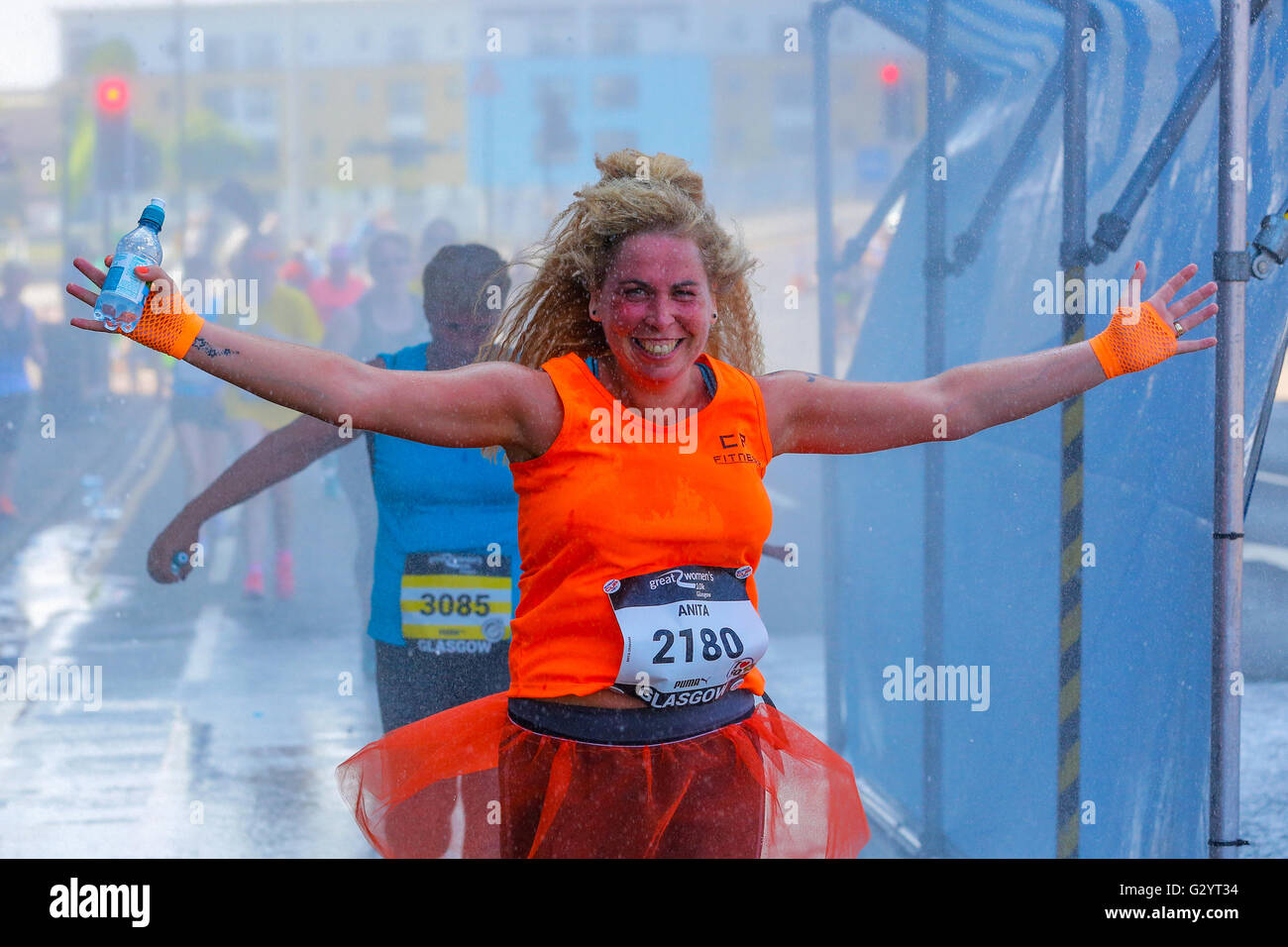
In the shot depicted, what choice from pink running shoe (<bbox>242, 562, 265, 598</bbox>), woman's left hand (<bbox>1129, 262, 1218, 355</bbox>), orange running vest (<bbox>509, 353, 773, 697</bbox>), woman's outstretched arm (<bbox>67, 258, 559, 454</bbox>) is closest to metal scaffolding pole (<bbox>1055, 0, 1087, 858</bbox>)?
woman's left hand (<bbox>1129, 262, 1218, 355</bbox>)

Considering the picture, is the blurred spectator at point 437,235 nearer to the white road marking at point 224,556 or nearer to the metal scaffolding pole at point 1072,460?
the white road marking at point 224,556

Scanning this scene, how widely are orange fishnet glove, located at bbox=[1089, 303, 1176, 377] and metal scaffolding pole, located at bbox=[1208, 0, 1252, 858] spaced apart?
38 centimetres

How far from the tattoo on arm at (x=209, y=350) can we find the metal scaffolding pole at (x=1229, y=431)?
6.81 feet

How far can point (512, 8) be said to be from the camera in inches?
149

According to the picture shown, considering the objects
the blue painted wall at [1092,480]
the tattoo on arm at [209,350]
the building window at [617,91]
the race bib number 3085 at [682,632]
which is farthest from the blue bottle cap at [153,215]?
the blue painted wall at [1092,480]

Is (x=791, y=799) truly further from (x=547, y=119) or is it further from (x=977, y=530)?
(x=547, y=119)

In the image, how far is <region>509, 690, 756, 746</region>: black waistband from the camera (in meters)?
2.31

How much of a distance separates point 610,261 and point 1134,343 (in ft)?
3.43

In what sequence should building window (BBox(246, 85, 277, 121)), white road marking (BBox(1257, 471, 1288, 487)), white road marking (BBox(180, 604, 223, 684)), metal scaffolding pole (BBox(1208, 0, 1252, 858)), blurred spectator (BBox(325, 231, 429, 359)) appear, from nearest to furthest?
metal scaffolding pole (BBox(1208, 0, 1252, 858)), building window (BBox(246, 85, 277, 121)), blurred spectator (BBox(325, 231, 429, 359)), white road marking (BBox(180, 604, 223, 684)), white road marking (BBox(1257, 471, 1288, 487))

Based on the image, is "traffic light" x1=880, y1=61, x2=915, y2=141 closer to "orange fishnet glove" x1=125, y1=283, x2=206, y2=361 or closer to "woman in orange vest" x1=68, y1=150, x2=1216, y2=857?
"woman in orange vest" x1=68, y1=150, x2=1216, y2=857
